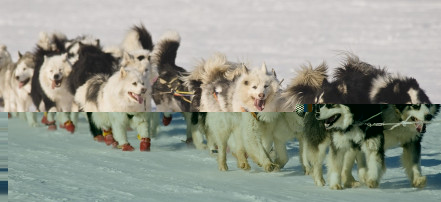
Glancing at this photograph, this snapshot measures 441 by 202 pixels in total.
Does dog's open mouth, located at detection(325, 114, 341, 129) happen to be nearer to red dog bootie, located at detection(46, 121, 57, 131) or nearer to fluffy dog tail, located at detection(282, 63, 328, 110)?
fluffy dog tail, located at detection(282, 63, 328, 110)

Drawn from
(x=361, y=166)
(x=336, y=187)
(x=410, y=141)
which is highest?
(x=410, y=141)

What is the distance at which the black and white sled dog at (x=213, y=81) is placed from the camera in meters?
3.07

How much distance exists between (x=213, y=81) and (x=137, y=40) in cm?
44

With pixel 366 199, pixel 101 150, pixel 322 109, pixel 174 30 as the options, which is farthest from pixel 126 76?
pixel 366 199

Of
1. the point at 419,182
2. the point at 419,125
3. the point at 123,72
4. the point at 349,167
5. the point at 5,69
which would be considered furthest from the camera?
the point at 349,167

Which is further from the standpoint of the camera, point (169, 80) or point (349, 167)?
point (349, 167)

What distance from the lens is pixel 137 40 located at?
3.15 meters

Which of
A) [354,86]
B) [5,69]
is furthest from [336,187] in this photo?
[5,69]

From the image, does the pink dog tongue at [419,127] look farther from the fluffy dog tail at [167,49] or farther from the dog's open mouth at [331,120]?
the fluffy dog tail at [167,49]

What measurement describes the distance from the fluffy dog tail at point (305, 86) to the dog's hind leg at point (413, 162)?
788 mm

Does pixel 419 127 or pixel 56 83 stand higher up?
pixel 56 83

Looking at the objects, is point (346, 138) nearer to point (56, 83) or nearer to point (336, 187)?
point (336, 187)

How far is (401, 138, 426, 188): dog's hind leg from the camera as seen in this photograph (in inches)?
139

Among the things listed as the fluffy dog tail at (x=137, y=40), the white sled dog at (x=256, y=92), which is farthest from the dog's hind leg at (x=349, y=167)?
the fluffy dog tail at (x=137, y=40)
